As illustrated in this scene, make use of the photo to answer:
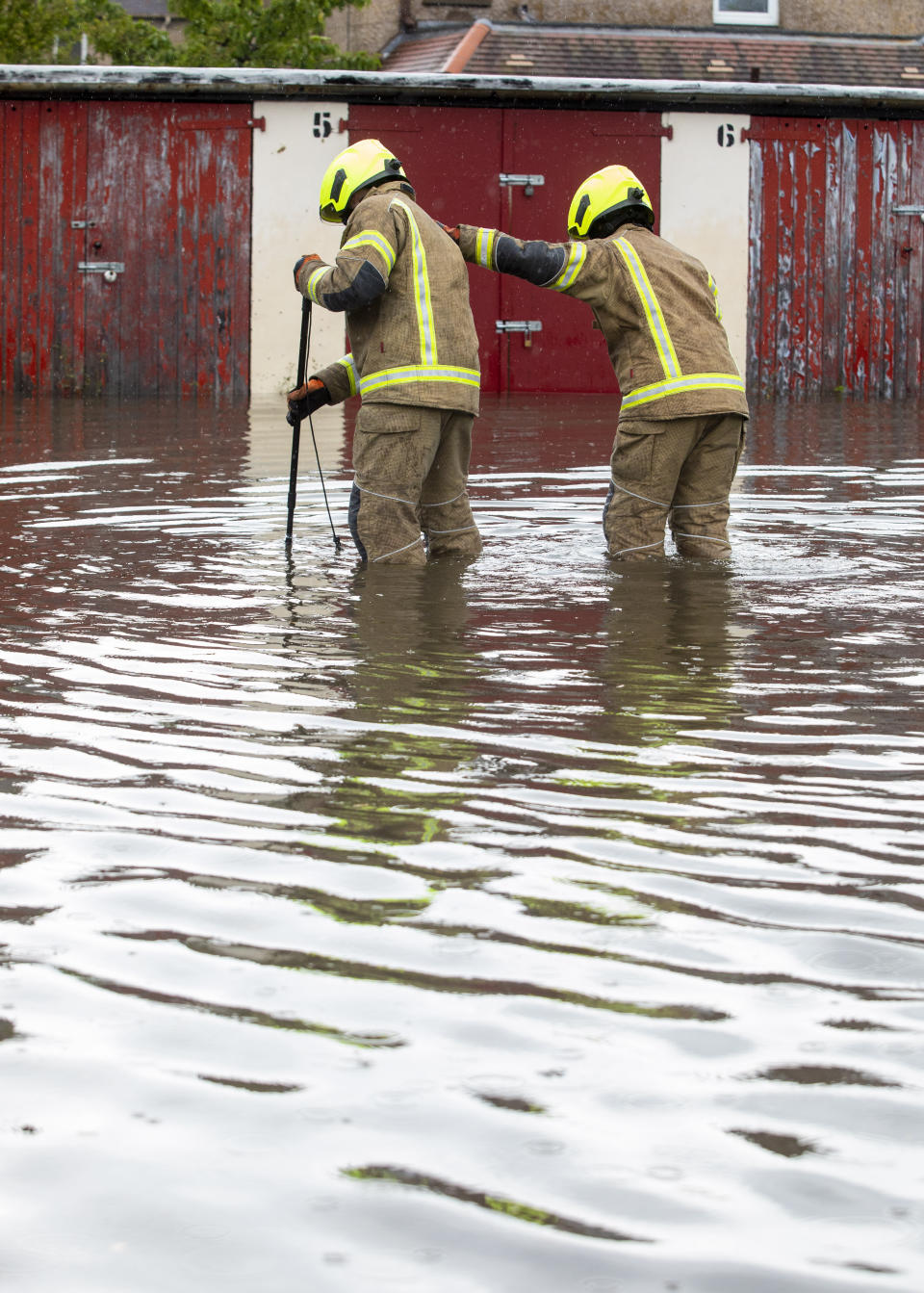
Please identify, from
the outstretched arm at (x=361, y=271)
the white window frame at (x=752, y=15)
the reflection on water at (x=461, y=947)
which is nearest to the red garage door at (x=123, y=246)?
the outstretched arm at (x=361, y=271)

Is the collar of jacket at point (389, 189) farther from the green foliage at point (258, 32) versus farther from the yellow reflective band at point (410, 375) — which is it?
the green foliage at point (258, 32)

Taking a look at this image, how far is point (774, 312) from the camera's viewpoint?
19109 mm

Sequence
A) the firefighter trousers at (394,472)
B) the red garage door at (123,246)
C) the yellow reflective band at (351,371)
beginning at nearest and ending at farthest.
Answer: the firefighter trousers at (394,472)
the yellow reflective band at (351,371)
the red garage door at (123,246)

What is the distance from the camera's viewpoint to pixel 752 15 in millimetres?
30062

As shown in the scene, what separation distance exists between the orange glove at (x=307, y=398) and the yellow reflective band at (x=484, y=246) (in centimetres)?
96

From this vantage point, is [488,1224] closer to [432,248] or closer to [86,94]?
[432,248]

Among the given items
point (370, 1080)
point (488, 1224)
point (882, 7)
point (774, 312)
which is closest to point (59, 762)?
point (370, 1080)

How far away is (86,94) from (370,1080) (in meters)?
17.2

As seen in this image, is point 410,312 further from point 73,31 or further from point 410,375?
point 73,31

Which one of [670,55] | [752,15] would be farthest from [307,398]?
[752,15]

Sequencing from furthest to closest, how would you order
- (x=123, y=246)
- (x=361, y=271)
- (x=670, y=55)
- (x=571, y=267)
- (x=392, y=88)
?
(x=670, y=55) < (x=123, y=246) < (x=392, y=88) < (x=571, y=267) < (x=361, y=271)

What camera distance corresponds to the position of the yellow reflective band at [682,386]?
681cm

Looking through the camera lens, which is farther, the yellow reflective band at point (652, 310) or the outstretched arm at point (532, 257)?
the yellow reflective band at point (652, 310)

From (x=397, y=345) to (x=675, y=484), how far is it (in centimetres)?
126
